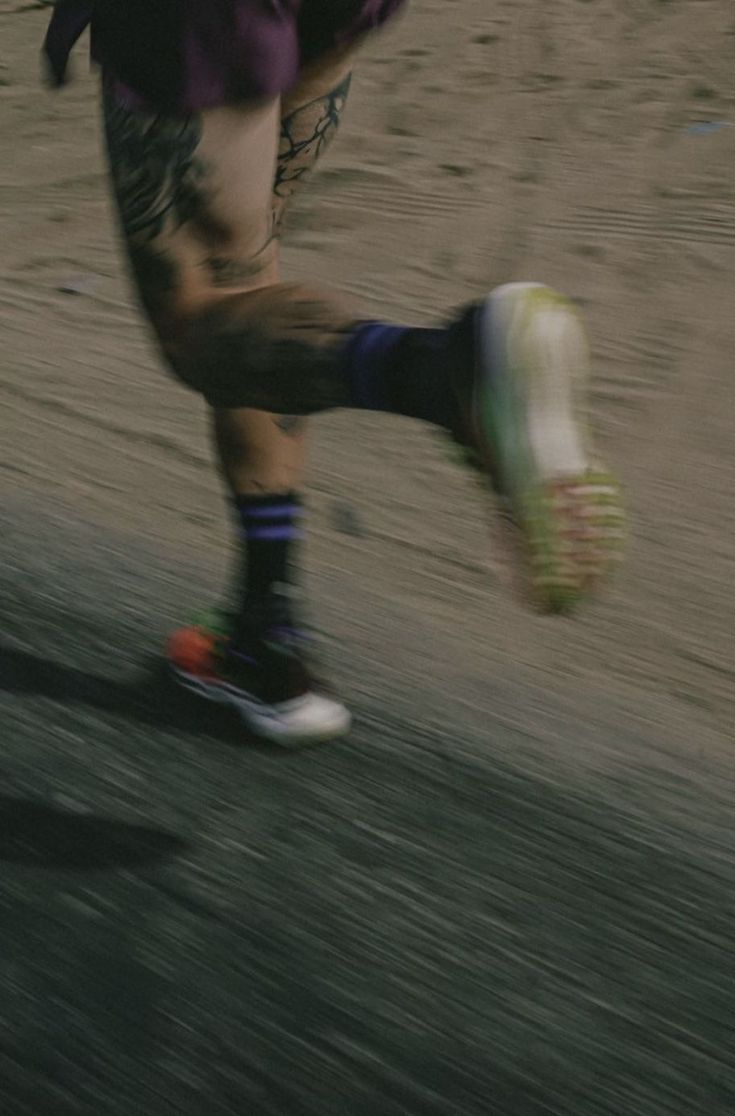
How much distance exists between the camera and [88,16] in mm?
1843

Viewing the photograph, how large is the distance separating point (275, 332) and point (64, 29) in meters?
0.56

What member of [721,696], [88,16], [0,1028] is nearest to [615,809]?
[721,696]

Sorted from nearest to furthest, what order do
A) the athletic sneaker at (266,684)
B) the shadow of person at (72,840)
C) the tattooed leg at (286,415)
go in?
the shadow of person at (72,840) → the tattooed leg at (286,415) → the athletic sneaker at (266,684)

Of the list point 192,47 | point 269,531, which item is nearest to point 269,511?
point 269,531

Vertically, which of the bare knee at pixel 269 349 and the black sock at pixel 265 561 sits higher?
the bare knee at pixel 269 349

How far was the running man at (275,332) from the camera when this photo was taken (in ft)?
5.04

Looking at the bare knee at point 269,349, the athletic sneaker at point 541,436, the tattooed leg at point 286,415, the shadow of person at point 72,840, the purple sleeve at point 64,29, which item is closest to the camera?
the athletic sneaker at point 541,436

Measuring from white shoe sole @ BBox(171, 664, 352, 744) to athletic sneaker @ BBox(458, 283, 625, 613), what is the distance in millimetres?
765

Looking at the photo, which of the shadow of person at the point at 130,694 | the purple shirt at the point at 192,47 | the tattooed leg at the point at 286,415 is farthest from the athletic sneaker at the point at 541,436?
the shadow of person at the point at 130,694

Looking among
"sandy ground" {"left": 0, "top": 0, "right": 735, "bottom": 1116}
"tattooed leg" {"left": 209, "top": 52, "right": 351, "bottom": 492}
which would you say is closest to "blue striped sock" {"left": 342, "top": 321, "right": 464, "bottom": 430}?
"sandy ground" {"left": 0, "top": 0, "right": 735, "bottom": 1116}

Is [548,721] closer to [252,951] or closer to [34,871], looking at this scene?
[252,951]

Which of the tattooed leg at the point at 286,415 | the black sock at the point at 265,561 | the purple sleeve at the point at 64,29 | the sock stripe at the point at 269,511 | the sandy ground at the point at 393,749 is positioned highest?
the purple sleeve at the point at 64,29

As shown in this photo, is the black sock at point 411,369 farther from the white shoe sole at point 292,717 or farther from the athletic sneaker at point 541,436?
the white shoe sole at point 292,717

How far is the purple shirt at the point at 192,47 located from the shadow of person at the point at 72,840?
105cm
